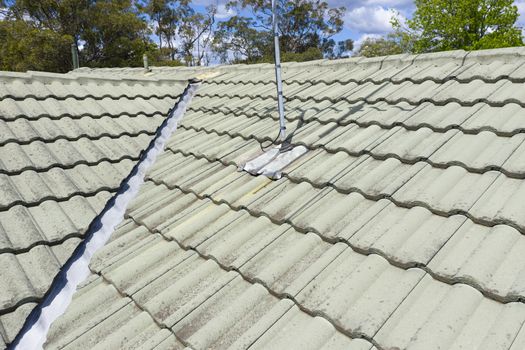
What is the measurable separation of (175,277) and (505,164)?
199 centimetres

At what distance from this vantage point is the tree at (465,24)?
51.6 ft

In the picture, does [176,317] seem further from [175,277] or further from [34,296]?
[34,296]

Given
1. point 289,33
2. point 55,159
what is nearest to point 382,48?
point 289,33

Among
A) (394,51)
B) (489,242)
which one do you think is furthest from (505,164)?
(394,51)

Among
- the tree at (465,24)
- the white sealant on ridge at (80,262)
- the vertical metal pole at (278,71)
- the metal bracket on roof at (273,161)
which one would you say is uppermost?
the tree at (465,24)

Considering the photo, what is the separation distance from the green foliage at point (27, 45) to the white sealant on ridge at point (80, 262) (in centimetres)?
2140

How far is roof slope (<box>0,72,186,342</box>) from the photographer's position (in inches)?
96.2

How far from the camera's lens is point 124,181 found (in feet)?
11.5

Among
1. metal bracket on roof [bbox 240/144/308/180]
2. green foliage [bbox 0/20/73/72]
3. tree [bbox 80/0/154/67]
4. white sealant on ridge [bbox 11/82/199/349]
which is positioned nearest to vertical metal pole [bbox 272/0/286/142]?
metal bracket on roof [bbox 240/144/308/180]

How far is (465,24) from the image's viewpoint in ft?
54.3

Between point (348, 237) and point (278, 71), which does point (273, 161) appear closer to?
point (278, 71)

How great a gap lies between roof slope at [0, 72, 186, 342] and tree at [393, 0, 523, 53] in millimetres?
15332

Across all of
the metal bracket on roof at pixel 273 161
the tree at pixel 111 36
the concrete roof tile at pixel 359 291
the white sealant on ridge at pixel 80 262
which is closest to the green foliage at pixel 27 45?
the tree at pixel 111 36

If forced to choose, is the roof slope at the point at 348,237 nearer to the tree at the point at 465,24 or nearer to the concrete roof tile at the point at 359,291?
the concrete roof tile at the point at 359,291
